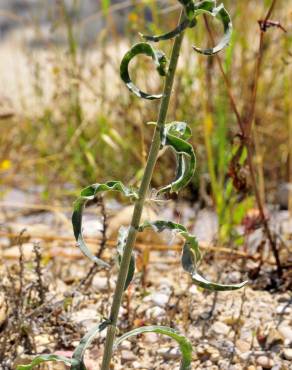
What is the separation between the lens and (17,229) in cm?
256

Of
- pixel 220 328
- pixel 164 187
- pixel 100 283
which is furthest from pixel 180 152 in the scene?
pixel 100 283

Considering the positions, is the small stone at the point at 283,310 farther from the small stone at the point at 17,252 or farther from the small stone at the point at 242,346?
the small stone at the point at 17,252

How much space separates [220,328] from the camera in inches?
68.2

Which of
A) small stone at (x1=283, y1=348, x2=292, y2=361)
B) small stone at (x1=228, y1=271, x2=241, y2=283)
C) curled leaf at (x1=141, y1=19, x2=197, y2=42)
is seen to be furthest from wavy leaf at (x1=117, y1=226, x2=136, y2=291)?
small stone at (x1=228, y1=271, x2=241, y2=283)

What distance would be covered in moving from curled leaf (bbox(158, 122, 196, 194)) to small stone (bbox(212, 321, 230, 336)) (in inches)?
29.0

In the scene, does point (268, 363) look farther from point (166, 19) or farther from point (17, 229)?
point (166, 19)

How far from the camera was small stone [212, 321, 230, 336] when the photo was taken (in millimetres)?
1716

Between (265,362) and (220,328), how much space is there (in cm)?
19

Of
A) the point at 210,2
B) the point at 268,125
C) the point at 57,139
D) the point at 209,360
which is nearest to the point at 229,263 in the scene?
the point at 209,360

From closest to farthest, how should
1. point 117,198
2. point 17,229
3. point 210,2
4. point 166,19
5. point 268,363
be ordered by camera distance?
point 210,2, point 268,363, point 17,229, point 117,198, point 166,19

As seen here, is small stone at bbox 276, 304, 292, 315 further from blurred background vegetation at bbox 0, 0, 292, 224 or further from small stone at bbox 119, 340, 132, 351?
blurred background vegetation at bbox 0, 0, 292, 224

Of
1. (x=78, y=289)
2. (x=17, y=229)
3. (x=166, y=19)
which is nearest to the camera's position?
(x=78, y=289)

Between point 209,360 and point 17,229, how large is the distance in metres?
1.15

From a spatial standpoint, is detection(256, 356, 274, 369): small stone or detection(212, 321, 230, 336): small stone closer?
detection(256, 356, 274, 369): small stone
